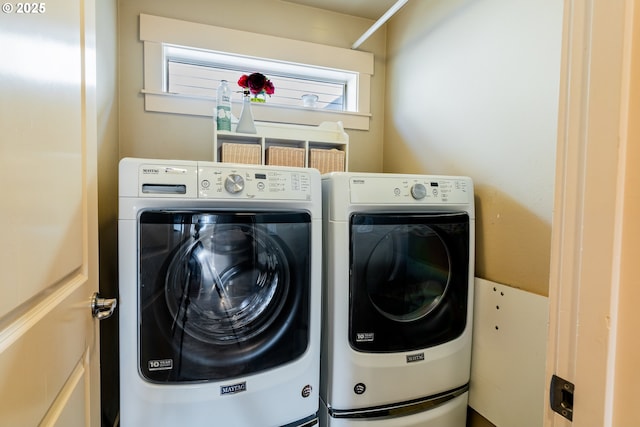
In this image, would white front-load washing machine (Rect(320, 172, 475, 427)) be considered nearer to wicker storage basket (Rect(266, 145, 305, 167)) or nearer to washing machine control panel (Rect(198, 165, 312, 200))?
washing machine control panel (Rect(198, 165, 312, 200))

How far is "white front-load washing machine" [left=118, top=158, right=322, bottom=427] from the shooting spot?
0.95m

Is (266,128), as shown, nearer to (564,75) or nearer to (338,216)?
(338,216)

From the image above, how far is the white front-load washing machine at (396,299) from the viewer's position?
1.16m

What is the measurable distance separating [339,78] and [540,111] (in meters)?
1.41

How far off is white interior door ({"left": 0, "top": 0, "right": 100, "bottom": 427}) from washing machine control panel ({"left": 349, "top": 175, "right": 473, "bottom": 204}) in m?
0.81

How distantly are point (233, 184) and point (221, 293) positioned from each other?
36 centimetres

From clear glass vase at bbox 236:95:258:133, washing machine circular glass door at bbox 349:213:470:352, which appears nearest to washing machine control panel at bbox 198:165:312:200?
washing machine circular glass door at bbox 349:213:470:352

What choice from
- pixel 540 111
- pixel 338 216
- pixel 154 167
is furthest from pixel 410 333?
pixel 154 167

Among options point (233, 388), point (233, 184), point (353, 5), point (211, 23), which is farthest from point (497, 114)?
point (211, 23)

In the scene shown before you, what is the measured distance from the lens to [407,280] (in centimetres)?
127

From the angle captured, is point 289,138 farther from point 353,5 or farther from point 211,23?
point 353,5

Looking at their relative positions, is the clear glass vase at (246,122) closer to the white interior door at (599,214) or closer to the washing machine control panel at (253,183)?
the washing machine control panel at (253,183)

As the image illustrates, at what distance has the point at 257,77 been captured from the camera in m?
1.71

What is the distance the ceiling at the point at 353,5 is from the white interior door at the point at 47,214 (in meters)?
1.66
